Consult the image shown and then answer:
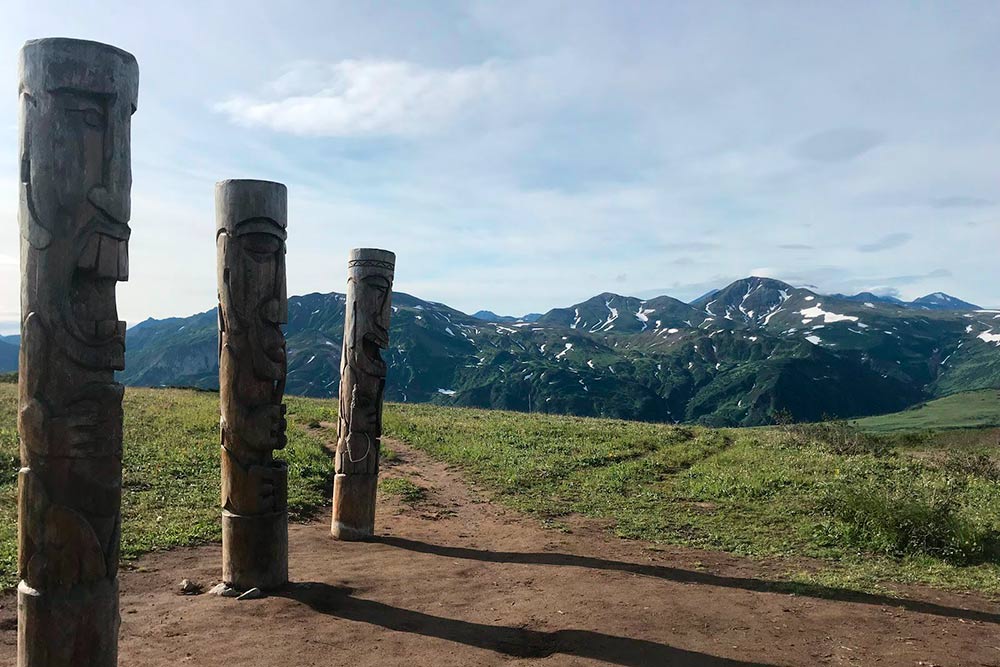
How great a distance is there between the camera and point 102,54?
590 centimetres

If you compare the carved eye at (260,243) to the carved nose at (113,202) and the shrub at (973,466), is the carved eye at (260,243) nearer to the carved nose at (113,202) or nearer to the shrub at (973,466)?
the carved nose at (113,202)

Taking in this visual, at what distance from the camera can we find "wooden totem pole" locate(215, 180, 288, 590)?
9.24 m

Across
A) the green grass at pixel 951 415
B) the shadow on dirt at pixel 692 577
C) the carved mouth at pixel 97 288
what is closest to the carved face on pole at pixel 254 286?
the carved mouth at pixel 97 288

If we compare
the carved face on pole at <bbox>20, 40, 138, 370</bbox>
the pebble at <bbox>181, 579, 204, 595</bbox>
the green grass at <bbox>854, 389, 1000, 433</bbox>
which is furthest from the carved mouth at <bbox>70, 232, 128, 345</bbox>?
the green grass at <bbox>854, 389, 1000, 433</bbox>

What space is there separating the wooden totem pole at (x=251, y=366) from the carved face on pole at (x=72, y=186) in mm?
3204

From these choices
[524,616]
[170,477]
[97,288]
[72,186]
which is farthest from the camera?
[170,477]

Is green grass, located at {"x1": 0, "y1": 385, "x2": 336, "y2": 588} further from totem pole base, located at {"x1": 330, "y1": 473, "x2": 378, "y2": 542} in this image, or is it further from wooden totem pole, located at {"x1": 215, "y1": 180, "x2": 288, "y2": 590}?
wooden totem pole, located at {"x1": 215, "y1": 180, "x2": 288, "y2": 590}

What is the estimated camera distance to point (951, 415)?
151m

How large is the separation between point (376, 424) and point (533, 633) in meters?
5.82

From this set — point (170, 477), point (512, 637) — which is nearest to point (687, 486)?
point (512, 637)

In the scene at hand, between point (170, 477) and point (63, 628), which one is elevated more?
point (63, 628)

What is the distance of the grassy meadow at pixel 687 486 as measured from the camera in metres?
12.5

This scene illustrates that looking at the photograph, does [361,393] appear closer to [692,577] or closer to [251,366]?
[251,366]

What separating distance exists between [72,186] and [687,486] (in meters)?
16.3
